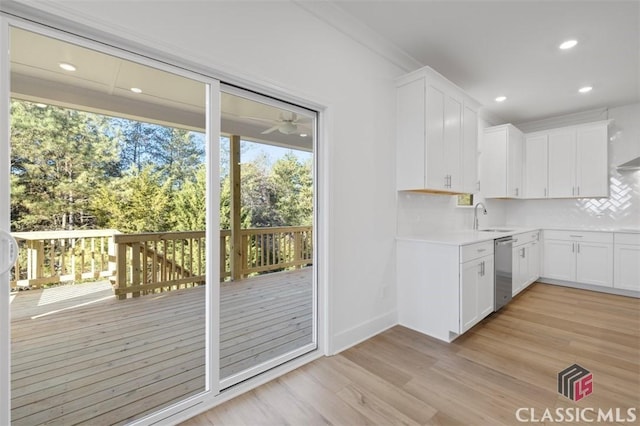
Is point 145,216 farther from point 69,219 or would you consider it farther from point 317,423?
point 317,423

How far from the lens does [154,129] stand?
1902 millimetres

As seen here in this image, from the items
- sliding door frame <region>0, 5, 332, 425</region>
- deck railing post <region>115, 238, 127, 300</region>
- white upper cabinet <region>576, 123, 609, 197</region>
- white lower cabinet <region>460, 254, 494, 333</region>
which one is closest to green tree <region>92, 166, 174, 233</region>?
deck railing post <region>115, 238, 127, 300</region>

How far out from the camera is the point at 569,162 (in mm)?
4641

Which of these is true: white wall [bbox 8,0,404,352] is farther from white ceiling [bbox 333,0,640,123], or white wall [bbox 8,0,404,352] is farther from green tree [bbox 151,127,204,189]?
green tree [bbox 151,127,204,189]

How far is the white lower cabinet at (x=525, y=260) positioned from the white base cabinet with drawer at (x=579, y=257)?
220mm

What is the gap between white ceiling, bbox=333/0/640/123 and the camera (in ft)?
7.74

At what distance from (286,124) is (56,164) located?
1.54m

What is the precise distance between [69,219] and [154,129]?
0.74m

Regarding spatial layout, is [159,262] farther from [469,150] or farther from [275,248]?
[469,150]

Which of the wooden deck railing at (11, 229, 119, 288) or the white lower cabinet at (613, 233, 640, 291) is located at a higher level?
the wooden deck railing at (11, 229, 119, 288)

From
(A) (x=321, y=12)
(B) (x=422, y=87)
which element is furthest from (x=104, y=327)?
(B) (x=422, y=87)

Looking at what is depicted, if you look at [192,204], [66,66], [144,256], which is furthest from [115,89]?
[144,256]

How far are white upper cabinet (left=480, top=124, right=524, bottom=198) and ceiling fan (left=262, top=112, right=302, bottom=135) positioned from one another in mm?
3756

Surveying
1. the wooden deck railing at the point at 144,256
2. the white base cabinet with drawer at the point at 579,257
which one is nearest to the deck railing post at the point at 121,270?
the wooden deck railing at the point at 144,256
